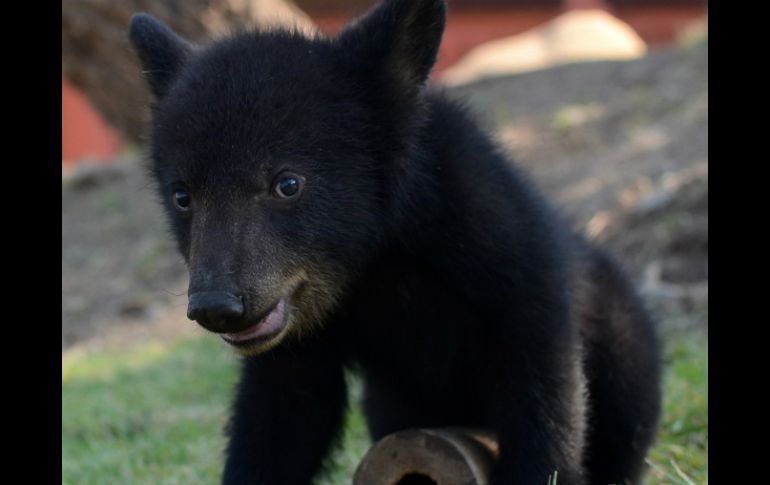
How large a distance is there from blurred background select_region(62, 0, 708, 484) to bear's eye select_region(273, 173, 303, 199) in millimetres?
1197

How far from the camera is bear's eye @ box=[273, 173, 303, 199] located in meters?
4.02

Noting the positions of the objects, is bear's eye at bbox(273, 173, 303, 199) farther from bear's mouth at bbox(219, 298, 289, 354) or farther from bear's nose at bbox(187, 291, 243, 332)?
bear's nose at bbox(187, 291, 243, 332)

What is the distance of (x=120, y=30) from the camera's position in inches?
411

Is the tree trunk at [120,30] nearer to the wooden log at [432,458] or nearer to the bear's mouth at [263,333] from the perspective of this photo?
the wooden log at [432,458]

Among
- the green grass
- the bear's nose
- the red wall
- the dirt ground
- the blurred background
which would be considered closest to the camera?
the bear's nose

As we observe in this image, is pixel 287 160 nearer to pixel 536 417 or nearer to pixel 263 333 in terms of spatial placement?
pixel 263 333

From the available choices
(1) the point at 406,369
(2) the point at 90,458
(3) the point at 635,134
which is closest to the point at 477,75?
(3) the point at 635,134

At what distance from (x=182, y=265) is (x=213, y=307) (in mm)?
7683

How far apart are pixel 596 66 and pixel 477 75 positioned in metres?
1.85

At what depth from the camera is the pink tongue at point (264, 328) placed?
3898 mm

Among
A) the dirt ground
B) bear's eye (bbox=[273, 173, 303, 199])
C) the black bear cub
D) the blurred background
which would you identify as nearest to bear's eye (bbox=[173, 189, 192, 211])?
the black bear cub

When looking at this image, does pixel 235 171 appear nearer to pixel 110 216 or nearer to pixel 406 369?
pixel 406 369

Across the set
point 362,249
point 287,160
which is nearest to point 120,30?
point 362,249

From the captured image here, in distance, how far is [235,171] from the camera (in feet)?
13.0
